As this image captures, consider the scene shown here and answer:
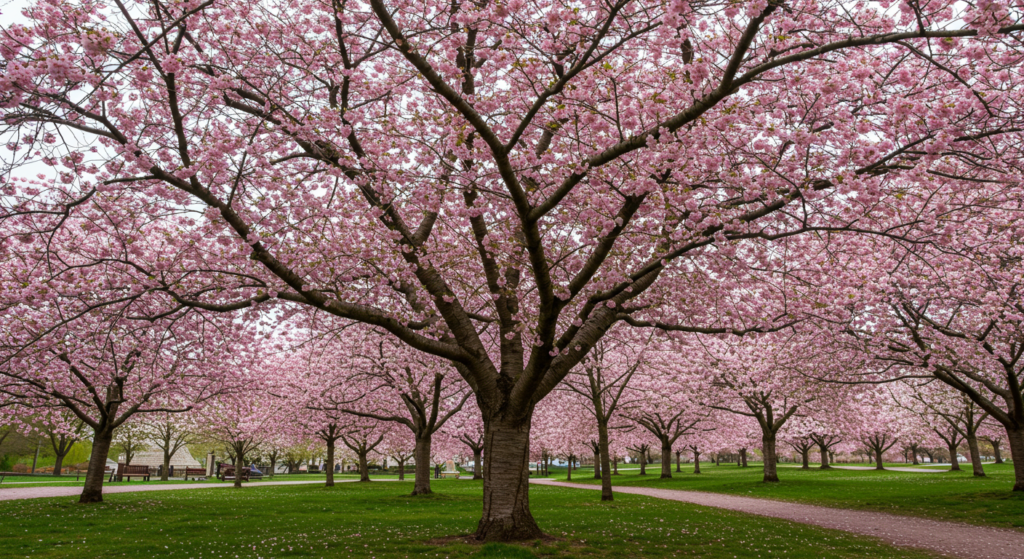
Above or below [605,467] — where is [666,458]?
below

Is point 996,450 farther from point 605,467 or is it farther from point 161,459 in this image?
point 161,459

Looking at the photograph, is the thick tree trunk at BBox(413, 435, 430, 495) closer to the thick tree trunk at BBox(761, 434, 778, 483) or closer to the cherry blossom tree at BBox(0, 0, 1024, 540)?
the cherry blossom tree at BBox(0, 0, 1024, 540)

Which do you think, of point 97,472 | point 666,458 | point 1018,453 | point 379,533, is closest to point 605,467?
point 379,533

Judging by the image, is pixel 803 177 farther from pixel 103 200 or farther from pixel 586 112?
pixel 103 200

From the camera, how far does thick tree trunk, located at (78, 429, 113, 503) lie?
62.2 feet

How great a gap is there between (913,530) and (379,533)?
12601mm

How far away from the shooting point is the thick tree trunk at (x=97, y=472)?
18953 millimetres

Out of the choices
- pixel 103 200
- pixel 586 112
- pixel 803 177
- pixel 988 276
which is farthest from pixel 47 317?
pixel 988 276

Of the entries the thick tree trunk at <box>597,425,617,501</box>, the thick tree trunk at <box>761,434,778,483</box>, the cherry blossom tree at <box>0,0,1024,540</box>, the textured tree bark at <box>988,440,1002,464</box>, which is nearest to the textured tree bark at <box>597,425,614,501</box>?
the thick tree trunk at <box>597,425,617,501</box>

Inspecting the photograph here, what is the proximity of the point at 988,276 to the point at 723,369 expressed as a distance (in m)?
13.7

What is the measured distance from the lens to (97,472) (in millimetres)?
19281

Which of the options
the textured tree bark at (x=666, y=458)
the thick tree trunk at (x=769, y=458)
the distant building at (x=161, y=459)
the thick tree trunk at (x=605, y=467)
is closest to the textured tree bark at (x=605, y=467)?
the thick tree trunk at (x=605, y=467)

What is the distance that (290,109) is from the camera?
977 centimetres

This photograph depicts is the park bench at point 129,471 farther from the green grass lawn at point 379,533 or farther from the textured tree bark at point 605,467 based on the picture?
the textured tree bark at point 605,467
